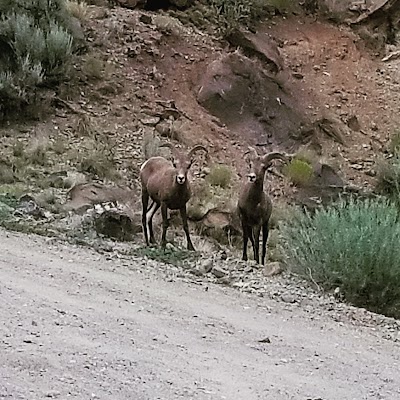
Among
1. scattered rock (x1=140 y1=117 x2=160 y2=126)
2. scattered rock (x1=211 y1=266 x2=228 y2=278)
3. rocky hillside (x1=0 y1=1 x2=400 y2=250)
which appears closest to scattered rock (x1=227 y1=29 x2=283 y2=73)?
rocky hillside (x1=0 y1=1 x2=400 y2=250)

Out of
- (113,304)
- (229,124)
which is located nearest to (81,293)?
(113,304)

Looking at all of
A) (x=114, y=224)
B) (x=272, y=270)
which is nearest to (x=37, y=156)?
(x=114, y=224)

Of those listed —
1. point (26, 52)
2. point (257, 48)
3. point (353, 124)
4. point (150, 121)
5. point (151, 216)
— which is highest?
point (257, 48)

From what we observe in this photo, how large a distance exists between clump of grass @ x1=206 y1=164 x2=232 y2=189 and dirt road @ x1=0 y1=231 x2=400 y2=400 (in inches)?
361

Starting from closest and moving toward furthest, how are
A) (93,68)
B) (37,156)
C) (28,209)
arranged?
(28,209) < (37,156) < (93,68)

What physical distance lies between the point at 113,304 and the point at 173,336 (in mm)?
1052

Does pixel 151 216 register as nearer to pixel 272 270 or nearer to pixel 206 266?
pixel 272 270

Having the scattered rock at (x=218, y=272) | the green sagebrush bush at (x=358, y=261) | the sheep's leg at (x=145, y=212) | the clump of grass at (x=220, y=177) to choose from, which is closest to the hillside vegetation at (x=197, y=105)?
the clump of grass at (x=220, y=177)

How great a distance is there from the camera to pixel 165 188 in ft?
44.9

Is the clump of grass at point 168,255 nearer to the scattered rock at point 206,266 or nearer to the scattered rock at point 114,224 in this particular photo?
the scattered rock at point 206,266

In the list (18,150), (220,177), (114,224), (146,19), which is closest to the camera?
(114,224)

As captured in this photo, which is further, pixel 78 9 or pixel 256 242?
pixel 78 9

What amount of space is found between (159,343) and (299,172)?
13.7 m

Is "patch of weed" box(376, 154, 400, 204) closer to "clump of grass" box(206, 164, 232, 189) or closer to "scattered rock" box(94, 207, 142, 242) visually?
"clump of grass" box(206, 164, 232, 189)
